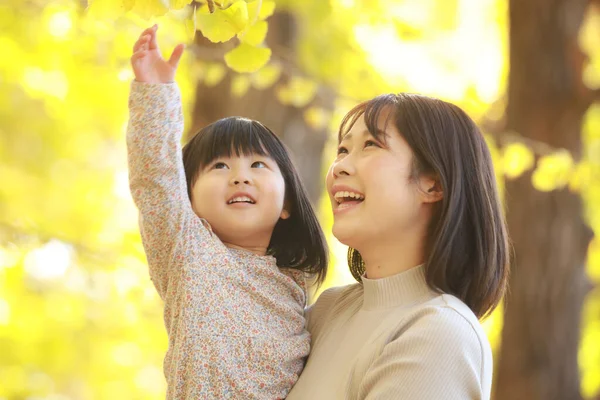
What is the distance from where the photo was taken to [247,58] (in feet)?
6.12

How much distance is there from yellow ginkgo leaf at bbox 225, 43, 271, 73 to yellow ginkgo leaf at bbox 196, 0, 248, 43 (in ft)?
0.92

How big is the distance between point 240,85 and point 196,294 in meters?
2.00

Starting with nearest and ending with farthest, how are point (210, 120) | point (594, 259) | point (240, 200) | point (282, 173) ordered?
point (240, 200) → point (282, 173) → point (210, 120) → point (594, 259)

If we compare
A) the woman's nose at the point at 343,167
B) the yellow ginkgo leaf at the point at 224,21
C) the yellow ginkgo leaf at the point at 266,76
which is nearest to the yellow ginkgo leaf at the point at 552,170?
the yellow ginkgo leaf at the point at 266,76

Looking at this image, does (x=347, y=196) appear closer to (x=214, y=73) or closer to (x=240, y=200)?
(x=240, y=200)

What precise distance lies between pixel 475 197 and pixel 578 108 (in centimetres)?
318

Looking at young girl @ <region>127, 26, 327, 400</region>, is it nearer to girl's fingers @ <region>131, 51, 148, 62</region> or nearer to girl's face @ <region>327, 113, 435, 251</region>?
girl's fingers @ <region>131, 51, 148, 62</region>

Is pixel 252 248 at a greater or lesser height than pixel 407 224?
greater

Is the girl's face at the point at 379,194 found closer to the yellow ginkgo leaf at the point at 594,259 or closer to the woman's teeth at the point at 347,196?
the woman's teeth at the point at 347,196

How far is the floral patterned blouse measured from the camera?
171 cm

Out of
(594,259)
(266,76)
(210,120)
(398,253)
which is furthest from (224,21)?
(594,259)

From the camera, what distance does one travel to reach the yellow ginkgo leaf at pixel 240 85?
3.62 meters

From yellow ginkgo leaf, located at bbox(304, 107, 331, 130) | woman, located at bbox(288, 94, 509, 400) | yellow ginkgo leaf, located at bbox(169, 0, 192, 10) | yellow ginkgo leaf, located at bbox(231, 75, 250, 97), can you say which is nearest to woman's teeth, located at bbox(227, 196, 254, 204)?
woman, located at bbox(288, 94, 509, 400)

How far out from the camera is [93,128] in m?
8.68
